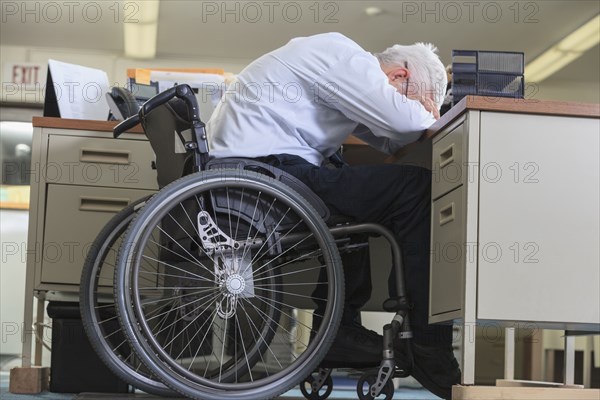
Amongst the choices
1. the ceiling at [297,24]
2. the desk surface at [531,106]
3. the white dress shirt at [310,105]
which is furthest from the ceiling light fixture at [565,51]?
the desk surface at [531,106]

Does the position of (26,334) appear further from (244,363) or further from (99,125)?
(244,363)

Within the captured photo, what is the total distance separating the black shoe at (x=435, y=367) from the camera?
78.5 inches

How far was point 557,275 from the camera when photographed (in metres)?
1.83

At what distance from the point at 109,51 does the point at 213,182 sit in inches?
203

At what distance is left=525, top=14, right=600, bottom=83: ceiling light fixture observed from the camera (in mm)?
5977

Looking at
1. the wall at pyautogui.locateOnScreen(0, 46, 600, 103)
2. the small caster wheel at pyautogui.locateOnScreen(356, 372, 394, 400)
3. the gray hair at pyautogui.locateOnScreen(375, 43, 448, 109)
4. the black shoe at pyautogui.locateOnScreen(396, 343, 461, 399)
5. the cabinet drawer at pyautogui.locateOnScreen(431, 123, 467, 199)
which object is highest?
the wall at pyautogui.locateOnScreen(0, 46, 600, 103)

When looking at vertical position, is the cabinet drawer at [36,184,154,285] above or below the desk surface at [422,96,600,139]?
below

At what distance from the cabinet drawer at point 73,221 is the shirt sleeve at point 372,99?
2.87ft

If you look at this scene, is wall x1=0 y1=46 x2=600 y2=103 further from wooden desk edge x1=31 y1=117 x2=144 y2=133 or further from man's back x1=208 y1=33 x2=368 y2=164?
man's back x1=208 y1=33 x2=368 y2=164

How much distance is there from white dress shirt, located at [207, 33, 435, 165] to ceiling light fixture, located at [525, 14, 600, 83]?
4.06 meters

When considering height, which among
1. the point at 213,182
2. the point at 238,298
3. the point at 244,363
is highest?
the point at 213,182

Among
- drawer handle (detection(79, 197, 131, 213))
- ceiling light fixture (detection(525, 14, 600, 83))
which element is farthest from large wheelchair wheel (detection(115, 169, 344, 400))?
ceiling light fixture (detection(525, 14, 600, 83))

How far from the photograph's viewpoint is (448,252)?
1.93 meters

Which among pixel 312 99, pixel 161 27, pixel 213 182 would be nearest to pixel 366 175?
pixel 312 99
